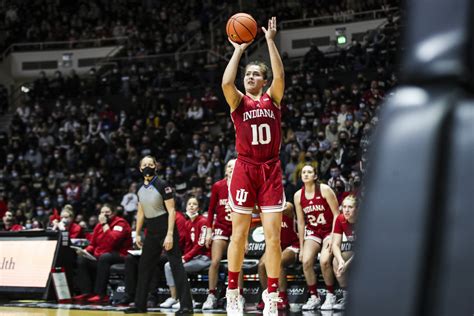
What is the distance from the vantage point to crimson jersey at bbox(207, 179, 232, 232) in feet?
35.2

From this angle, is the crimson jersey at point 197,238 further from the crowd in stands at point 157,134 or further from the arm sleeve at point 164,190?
the crowd in stands at point 157,134

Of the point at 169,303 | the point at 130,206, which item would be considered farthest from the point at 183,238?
the point at 130,206

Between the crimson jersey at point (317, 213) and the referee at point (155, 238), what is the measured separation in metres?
1.75

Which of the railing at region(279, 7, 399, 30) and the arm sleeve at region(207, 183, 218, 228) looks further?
the railing at region(279, 7, 399, 30)

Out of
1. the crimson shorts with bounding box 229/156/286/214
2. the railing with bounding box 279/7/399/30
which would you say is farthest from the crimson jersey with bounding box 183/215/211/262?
the railing with bounding box 279/7/399/30

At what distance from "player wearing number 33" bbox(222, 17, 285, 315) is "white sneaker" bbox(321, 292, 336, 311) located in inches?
123

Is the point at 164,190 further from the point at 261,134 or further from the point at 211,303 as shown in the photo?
the point at 261,134

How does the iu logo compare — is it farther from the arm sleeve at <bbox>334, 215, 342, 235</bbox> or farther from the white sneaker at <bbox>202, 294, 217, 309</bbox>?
the white sneaker at <bbox>202, 294, 217, 309</bbox>

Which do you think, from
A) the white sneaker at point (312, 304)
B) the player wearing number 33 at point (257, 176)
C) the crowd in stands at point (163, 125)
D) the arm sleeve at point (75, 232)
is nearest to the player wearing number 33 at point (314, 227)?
the white sneaker at point (312, 304)

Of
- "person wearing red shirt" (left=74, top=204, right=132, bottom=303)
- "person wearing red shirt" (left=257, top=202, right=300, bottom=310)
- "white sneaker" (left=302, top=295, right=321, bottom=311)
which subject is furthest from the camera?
"person wearing red shirt" (left=74, top=204, right=132, bottom=303)

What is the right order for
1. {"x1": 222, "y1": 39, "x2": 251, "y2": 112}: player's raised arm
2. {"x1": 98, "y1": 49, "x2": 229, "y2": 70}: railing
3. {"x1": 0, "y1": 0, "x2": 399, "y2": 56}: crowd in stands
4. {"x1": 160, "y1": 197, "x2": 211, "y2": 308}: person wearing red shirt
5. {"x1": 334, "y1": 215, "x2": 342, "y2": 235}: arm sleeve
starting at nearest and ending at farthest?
{"x1": 222, "y1": 39, "x2": 251, "y2": 112}: player's raised arm → {"x1": 334, "y1": 215, "x2": 342, "y2": 235}: arm sleeve → {"x1": 160, "y1": 197, "x2": 211, "y2": 308}: person wearing red shirt → {"x1": 98, "y1": 49, "x2": 229, "y2": 70}: railing → {"x1": 0, "y1": 0, "x2": 399, "y2": 56}: crowd in stands

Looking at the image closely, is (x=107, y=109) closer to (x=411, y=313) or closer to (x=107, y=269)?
(x=107, y=269)

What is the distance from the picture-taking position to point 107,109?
79.7 ft

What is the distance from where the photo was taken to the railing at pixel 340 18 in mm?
24977
